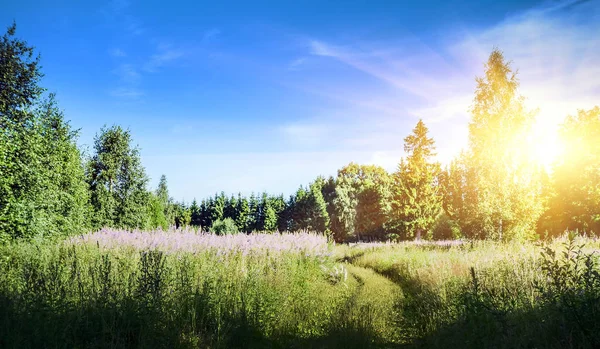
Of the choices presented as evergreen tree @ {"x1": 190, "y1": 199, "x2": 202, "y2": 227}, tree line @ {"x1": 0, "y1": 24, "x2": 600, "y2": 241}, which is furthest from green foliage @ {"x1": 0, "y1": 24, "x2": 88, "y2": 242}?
evergreen tree @ {"x1": 190, "y1": 199, "x2": 202, "y2": 227}

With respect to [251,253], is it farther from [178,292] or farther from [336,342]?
[336,342]

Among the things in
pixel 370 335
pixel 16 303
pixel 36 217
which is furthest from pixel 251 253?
pixel 36 217

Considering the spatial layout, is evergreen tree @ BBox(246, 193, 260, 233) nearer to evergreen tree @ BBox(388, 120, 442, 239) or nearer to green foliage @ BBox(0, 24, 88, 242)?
evergreen tree @ BBox(388, 120, 442, 239)

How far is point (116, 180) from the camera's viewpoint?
2623 cm

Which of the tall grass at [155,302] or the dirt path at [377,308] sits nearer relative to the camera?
the tall grass at [155,302]

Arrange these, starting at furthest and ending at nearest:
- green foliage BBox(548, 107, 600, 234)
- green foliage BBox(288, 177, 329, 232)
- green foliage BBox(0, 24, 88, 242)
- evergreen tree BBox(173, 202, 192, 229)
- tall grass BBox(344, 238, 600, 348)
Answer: evergreen tree BBox(173, 202, 192, 229), green foliage BBox(288, 177, 329, 232), green foliage BBox(548, 107, 600, 234), green foliage BBox(0, 24, 88, 242), tall grass BBox(344, 238, 600, 348)

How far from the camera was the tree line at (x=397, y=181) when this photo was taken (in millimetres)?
12773

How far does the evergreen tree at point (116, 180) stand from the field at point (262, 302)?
1701 cm

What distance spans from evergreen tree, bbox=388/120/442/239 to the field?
2253 centimetres

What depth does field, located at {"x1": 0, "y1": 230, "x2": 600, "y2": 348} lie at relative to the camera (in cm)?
457

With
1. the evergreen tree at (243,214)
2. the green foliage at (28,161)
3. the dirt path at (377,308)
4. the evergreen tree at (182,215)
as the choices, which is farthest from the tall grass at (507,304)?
the evergreen tree at (182,215)

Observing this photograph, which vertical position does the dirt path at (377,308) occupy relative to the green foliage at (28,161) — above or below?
below

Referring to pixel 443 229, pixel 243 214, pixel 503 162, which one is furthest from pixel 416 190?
pixel 243 214

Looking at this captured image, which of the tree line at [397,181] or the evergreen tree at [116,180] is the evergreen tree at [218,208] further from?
the evergreen tree at [116,180]
